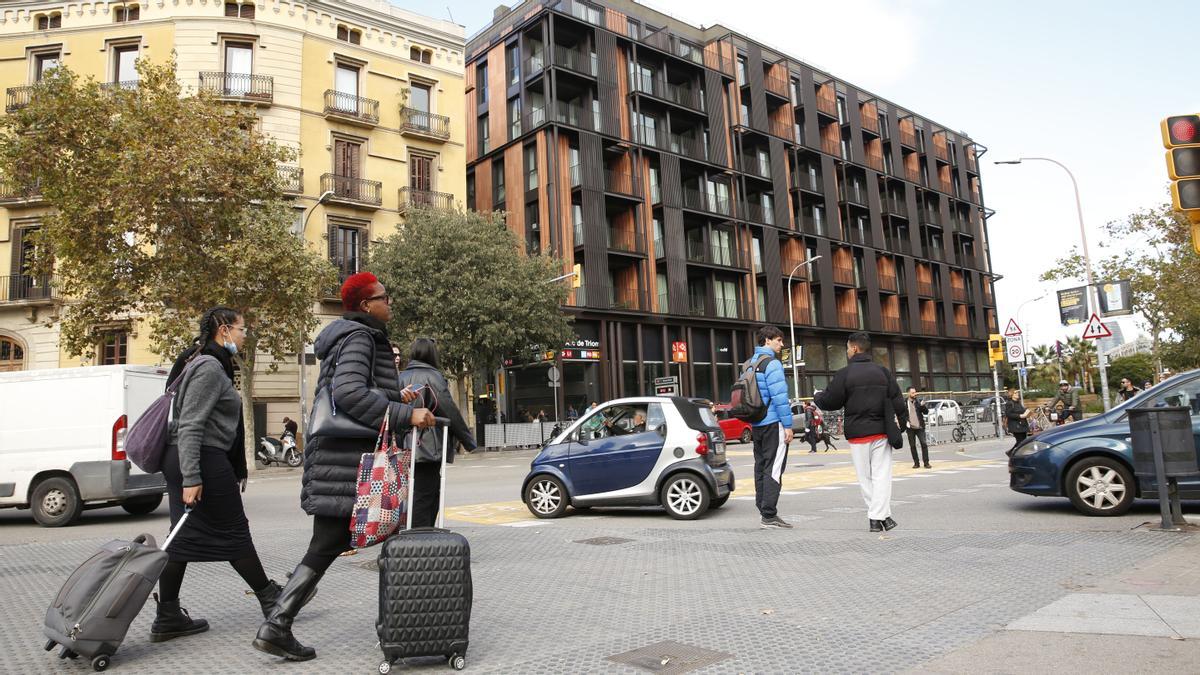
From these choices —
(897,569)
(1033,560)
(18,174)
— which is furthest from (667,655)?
(18,174)

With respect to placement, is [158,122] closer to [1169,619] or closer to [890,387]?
[890,387]

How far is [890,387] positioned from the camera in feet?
25.4

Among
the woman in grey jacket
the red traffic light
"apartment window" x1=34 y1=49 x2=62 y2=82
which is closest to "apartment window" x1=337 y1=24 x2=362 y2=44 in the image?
"apartment window" x1=34 y1=49 x2=62 y2=82

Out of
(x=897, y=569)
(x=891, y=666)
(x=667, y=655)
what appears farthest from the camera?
(x=897, y=569)

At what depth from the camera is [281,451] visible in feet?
84.2

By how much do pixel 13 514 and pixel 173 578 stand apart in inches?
452

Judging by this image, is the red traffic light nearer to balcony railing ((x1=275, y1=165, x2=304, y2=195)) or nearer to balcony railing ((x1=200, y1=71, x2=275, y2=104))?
balcony railing ((x1=275, y1=165, x2=304, y2=195))

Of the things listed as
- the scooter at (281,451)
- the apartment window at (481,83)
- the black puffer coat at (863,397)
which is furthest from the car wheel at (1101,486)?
the apartment window at (481,83)

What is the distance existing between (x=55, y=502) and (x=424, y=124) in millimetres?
26299

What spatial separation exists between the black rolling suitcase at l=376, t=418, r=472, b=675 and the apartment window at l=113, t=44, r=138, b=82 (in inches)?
1293

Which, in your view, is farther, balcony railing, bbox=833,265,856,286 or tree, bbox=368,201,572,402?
balcony railing, bbox=833,265,856,286

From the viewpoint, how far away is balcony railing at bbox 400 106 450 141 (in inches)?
1312

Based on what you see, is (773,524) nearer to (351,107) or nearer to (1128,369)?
(351,107)

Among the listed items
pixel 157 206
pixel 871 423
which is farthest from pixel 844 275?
pixel 871 423
